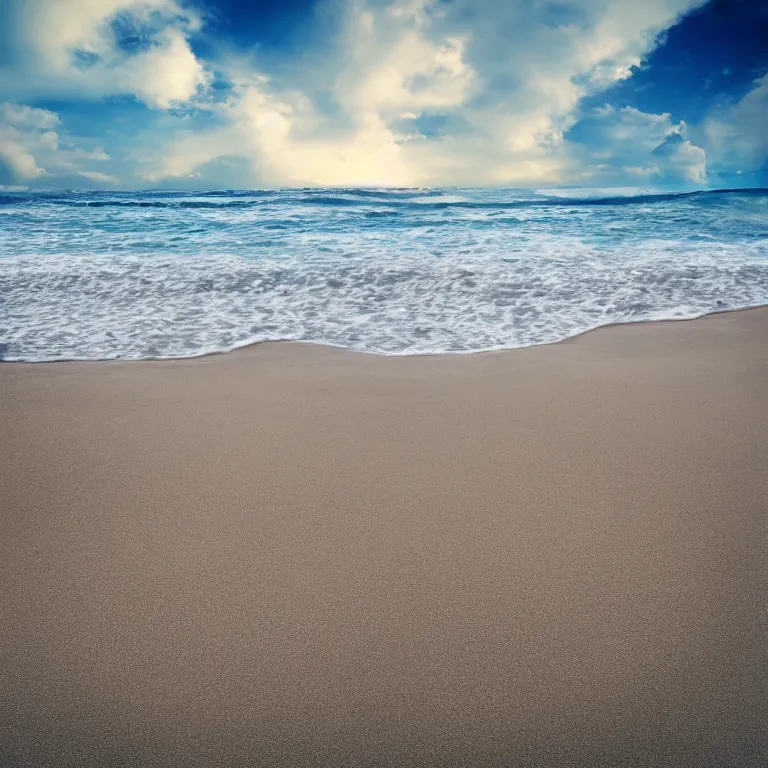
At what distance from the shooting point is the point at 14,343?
4.31 metres

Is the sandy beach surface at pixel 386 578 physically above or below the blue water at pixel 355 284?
below

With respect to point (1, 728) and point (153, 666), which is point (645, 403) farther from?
point (1, 728)

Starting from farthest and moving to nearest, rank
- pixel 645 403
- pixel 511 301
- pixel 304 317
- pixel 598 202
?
pixel 598 202, pixel 511 301, pixel 304 317, pixel 645 403

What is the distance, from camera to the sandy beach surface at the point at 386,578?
4.37 ft

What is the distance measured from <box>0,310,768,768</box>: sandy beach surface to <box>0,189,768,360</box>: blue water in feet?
4.42

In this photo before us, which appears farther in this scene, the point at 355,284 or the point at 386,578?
the point at 355,284

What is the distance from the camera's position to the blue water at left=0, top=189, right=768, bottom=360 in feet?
14.6

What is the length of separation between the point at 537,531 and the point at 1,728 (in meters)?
1.76

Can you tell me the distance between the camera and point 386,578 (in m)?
1.80

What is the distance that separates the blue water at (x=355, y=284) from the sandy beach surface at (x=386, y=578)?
4.42 feet

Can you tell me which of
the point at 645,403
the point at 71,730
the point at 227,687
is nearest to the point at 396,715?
the point at 227,687

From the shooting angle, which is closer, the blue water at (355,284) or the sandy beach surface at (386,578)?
the sandy beach surface at (386,578)

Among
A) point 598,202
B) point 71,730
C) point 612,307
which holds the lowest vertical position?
point 71,730

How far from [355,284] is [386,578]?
4.77 metres
